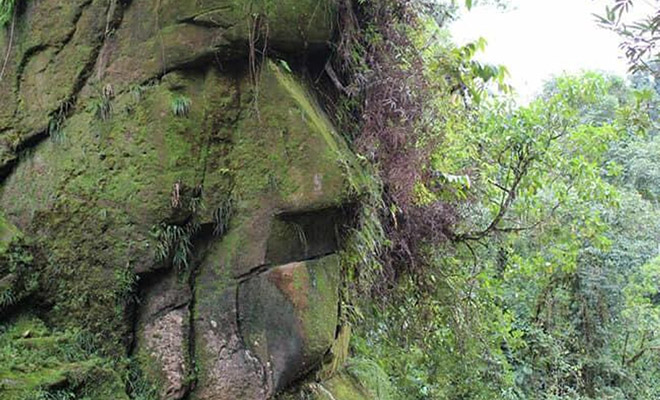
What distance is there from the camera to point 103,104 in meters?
3.23

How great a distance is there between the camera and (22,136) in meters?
3.30

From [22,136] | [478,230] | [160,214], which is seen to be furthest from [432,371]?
[22,136]

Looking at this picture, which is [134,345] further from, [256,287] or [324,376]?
[324,376]

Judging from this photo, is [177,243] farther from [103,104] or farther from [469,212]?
[469,212]

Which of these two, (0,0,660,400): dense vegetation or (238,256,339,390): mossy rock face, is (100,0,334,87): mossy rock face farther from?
(238,256,339,390): mossy rock face

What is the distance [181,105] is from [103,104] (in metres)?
0.45

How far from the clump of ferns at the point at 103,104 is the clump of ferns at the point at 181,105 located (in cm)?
37

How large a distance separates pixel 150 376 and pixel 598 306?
9207mm

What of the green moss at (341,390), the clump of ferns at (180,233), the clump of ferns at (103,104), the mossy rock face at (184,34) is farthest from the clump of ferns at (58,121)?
the green moss at (341,390)

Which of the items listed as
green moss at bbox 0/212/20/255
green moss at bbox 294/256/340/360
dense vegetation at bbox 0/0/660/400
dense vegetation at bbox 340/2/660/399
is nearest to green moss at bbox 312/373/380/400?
dense vegetation at bbox 0/0/660/400

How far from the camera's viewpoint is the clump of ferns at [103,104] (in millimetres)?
3227

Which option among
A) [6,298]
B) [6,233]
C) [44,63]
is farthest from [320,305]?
[44,63]

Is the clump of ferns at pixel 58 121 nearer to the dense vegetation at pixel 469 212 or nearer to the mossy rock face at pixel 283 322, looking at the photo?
the mossy rock face at pixel 283 322

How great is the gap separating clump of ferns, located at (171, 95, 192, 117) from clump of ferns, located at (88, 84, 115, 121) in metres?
0.37
